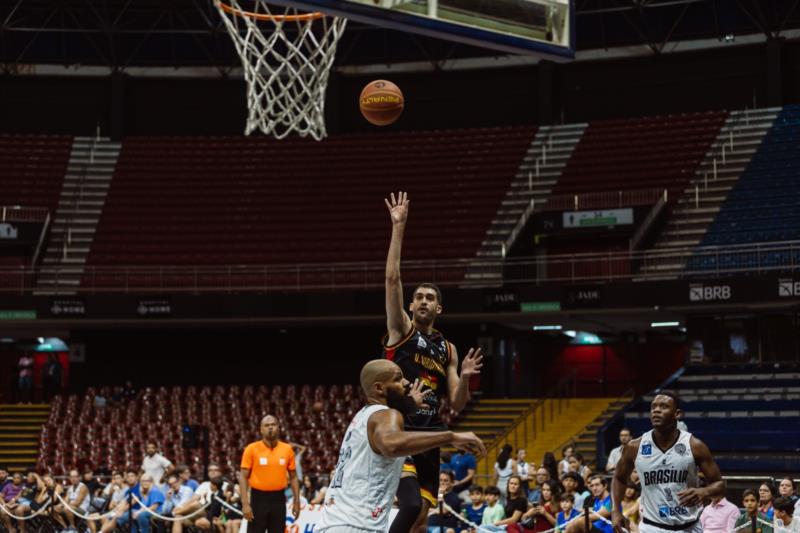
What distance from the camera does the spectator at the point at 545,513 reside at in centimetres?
1534

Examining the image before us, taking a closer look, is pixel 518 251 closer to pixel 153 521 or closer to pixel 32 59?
pixel 153 521

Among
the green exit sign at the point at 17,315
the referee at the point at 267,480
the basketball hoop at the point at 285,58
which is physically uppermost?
the basketball hoop at the point at 285,58

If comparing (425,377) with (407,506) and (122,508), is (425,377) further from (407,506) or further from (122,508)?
(122,508)

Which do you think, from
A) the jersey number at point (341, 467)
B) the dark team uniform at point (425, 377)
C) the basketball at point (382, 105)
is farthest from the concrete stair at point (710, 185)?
the jersey number at point (341, 467)

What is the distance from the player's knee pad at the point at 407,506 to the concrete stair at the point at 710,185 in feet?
67.7

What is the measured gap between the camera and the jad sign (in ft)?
99.2

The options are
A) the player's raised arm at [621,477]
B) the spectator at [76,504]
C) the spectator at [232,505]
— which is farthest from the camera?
the spectator at [76,504]

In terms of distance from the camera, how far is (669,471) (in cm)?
916

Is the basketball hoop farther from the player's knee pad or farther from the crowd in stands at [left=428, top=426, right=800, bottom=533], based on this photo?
the player's knee pad

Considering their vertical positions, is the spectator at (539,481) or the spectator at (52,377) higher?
the spectator at (52,377)

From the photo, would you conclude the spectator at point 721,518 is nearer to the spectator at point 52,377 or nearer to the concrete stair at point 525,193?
the concrete stair at point 525,193

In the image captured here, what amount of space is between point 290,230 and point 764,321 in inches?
466

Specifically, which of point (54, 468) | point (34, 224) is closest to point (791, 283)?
point (54, 468)

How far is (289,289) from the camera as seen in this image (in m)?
29.8
